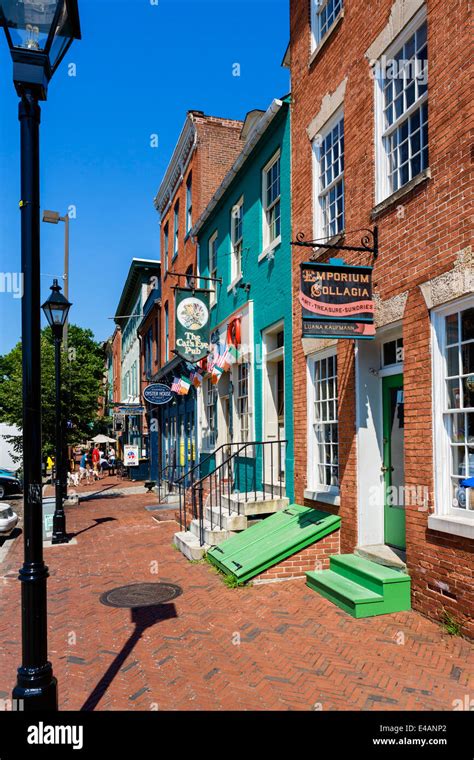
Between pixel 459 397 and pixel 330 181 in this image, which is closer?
pixel 459 397

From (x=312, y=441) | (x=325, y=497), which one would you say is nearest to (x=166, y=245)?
(x=312, y=441)

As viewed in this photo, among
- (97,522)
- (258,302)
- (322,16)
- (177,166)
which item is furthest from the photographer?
(177,166)

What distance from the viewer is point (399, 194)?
258 inches

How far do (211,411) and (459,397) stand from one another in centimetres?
1056

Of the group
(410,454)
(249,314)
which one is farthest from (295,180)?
(410,454)

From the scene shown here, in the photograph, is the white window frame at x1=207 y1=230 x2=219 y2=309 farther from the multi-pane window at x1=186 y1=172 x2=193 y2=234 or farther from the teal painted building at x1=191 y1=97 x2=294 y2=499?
the multi-pane window at x1=186 y1=172 x2=193 y2=234

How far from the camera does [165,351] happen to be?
78.6ft

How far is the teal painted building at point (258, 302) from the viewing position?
10289mm

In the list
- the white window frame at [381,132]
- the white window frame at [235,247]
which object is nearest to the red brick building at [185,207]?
the white window frame at [235,247]

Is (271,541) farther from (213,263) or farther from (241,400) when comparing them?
(213,263)

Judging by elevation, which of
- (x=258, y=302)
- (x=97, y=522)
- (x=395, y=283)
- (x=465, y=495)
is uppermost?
(x=258, y=302)

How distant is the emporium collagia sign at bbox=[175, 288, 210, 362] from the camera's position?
14633 mm
